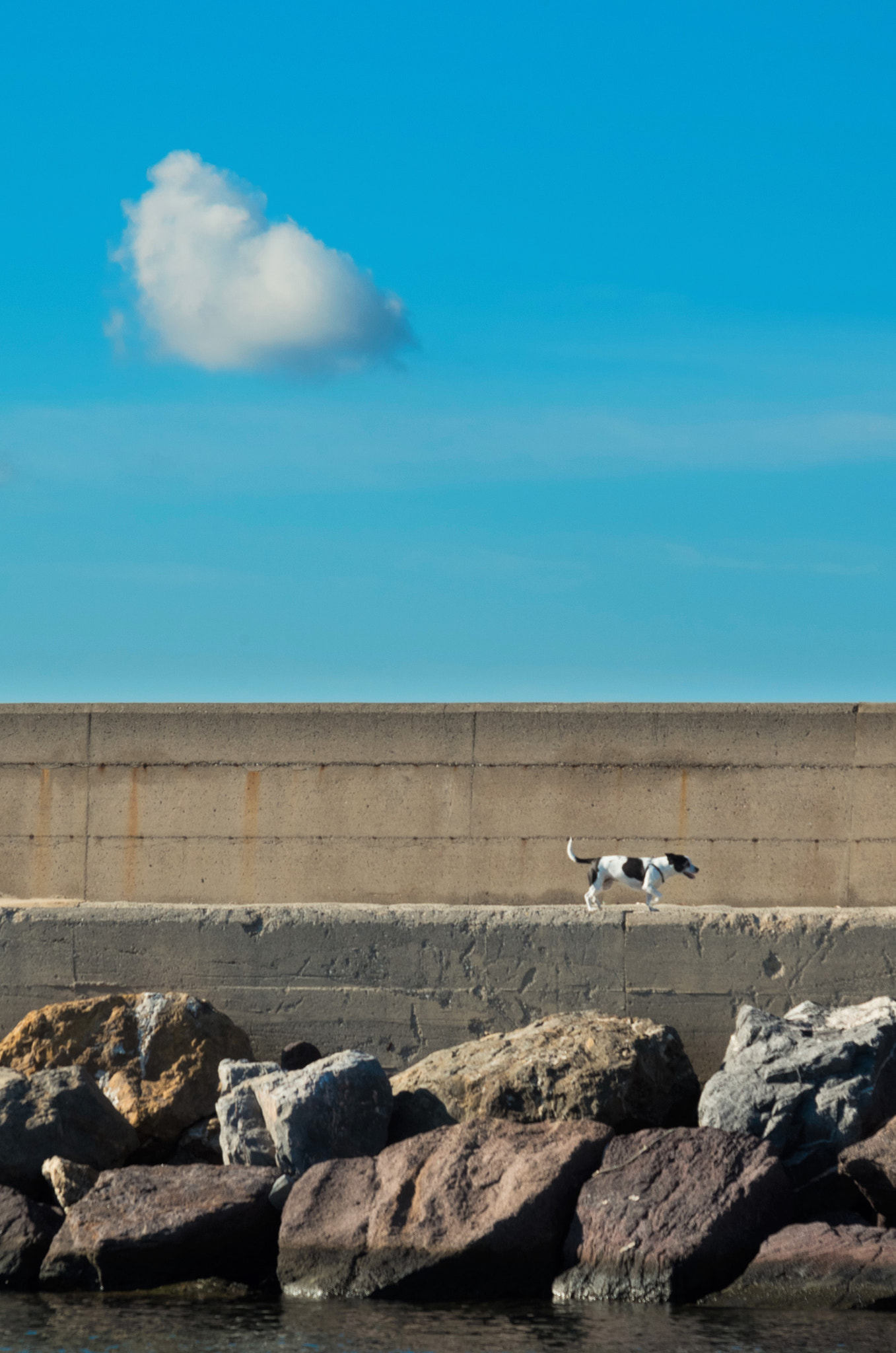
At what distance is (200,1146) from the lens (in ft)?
24.8

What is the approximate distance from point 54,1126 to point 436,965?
2.10 meters

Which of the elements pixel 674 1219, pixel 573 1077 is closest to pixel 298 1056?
pixel 573 1077

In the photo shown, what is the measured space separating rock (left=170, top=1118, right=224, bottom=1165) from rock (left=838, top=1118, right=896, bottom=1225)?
2.95 meters

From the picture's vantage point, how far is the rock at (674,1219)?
6117 mm

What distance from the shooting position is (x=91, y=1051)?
7.88 m

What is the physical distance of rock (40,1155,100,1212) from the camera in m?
6.86

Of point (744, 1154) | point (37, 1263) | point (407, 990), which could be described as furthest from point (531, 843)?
point (37, 1263)

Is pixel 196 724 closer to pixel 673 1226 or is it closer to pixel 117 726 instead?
pixel 117 726

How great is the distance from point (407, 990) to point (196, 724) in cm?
278

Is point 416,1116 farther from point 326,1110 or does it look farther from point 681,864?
point 681,864

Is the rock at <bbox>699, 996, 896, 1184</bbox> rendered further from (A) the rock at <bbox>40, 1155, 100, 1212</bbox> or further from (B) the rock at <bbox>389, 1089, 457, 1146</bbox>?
(A) the rock at <bbox>40, 1155, 100, 1212</bbox>

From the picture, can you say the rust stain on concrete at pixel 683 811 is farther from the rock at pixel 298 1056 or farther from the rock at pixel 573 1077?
the rock at pixel 298 1056

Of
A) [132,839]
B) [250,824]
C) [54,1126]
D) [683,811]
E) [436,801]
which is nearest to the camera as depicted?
[54,1126]

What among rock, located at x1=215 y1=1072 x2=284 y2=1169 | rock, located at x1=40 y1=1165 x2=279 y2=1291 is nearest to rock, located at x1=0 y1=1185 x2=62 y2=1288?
rock, located at x1=40 y1=1165 x2=279 y2=1291
